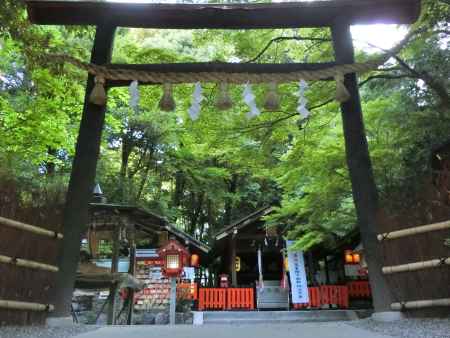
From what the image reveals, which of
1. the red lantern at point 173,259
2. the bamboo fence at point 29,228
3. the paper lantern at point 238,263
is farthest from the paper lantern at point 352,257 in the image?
the bamboo fence at point 29,228

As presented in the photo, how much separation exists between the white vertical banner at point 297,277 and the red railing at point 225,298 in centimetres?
170

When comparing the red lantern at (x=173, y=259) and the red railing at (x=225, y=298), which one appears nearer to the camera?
the red lantern at (x=173, y=259)

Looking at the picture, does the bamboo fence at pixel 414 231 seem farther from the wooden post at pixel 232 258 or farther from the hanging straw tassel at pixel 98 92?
the wooden post at pixel 232 258

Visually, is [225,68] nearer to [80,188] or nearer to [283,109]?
[80,188]

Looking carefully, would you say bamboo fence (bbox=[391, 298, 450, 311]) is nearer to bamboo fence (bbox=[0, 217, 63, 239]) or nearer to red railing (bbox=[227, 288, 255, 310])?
bamboo fence (bbox=[0, 217, 63, 239])

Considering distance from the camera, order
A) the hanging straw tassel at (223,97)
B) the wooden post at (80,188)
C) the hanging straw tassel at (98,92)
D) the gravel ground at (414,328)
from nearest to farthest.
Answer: the gravel ground at (414,328)
the wooden post at (80,188)
the hanging straw tassel at (98,92)
the hanging straw tassel at (223,97)

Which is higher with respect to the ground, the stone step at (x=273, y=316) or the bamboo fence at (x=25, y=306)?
the bamboo fence at (x=25, y=306)

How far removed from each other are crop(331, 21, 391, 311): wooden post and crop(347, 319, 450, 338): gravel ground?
0.33m

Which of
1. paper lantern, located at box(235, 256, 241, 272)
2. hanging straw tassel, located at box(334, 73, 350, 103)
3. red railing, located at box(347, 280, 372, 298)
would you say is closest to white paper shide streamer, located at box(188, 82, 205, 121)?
hanging straw tassel, located at box(334, 73, 350, 103)

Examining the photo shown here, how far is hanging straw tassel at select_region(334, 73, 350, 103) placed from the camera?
5152mm

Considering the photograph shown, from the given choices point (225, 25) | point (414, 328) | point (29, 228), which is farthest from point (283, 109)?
point (29, 228)

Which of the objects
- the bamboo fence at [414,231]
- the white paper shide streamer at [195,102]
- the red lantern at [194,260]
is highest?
the white paper shide streamer at [195,102]

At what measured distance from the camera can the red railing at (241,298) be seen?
15504 millimetres

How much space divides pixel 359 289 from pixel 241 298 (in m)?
4.99
